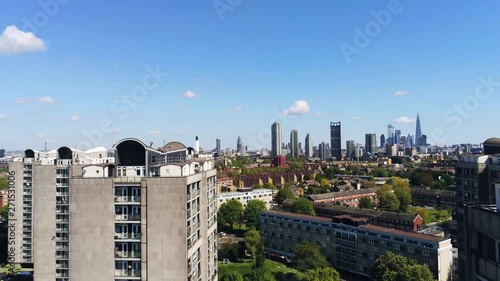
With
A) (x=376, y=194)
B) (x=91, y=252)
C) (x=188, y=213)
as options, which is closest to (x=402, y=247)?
(x=188, y=213)

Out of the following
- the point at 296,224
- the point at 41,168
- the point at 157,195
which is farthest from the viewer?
the point at 296,224

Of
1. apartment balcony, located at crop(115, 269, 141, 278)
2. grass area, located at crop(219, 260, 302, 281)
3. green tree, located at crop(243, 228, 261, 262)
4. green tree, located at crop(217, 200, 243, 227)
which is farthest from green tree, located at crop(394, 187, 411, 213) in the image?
apartment balcony, located at crop(115, 269, 141, 278)

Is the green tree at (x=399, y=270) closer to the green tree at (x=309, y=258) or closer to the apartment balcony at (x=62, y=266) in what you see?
the green tree at (x=309, y=258)

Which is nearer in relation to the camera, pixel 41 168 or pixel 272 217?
pixel 41 168

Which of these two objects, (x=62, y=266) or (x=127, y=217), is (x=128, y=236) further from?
(x=62, y=266)

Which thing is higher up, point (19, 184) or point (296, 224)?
point (19, 184)

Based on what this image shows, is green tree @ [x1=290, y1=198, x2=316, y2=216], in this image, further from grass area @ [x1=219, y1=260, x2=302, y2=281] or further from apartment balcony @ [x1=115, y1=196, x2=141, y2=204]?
apartment balcony @ [x1=115, y1=196, x2=141, y2=204]

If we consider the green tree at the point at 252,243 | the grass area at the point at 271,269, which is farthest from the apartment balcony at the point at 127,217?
the green tree at the point at 252,243

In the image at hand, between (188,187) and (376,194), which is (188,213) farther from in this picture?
(376,194)
